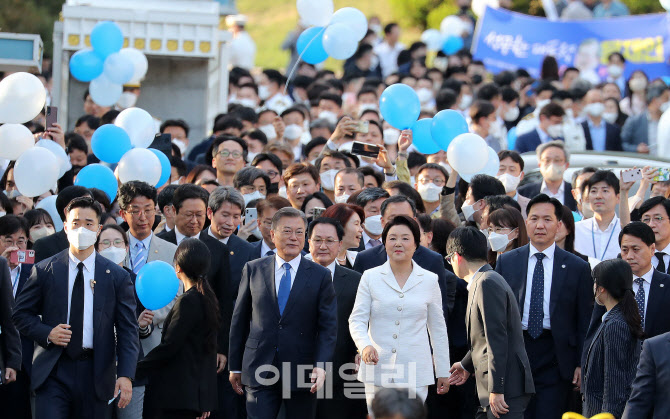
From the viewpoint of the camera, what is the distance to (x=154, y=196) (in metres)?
10.3

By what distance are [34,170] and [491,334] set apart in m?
4.26

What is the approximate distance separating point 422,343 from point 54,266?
270 cm

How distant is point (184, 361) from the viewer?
9281 millimetres

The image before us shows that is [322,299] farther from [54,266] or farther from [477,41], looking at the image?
[477,41]

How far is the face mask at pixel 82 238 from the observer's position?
890cm

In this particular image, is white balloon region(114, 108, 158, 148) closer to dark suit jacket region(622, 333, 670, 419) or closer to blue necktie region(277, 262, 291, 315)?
blue necktie region(277, 262, 291, 315)

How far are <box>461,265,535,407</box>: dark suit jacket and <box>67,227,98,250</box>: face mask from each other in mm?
2755

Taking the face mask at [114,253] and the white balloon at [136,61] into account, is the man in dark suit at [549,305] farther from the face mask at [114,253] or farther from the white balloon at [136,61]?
the white balloon at [136,61]

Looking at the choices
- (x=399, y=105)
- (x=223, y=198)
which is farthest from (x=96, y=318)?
(x=399, y=105)

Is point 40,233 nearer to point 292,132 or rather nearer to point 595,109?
point 292,132

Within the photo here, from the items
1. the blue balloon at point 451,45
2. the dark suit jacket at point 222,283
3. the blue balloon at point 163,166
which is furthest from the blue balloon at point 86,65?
the blue balloon at point 451,45

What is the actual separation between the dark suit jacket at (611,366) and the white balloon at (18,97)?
203 inches

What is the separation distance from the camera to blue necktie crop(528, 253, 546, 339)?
9.63 metres

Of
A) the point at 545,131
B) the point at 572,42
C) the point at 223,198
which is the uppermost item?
the point at 572,42
